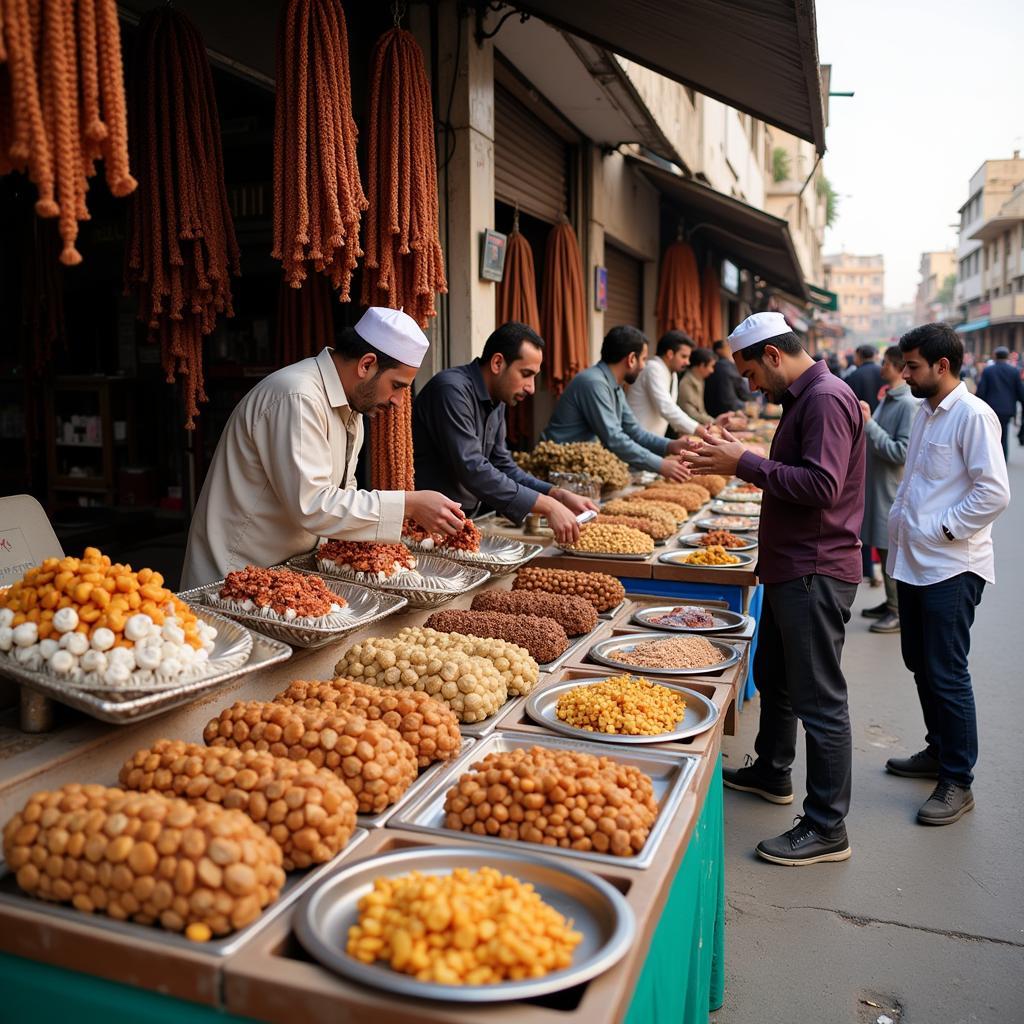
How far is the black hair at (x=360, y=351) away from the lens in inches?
128

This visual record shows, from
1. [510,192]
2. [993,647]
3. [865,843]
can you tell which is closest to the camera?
[865,843]

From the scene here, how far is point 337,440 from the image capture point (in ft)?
11.2

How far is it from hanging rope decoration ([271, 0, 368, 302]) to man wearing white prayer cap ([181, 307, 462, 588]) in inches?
12.4

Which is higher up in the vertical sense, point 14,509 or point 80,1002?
point 14,509

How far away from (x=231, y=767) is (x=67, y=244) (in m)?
1.00

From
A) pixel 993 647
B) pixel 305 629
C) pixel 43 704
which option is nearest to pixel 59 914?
pixel 43 704

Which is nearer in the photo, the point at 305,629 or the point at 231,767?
the point at 231,767

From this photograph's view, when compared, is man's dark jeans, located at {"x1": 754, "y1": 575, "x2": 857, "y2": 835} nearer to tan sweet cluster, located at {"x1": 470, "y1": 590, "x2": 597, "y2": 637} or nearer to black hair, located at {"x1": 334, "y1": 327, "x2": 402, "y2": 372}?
tan sweet cluster, located at {"x1": 470, "y1": 590, "x2": 597, "y2": 637}

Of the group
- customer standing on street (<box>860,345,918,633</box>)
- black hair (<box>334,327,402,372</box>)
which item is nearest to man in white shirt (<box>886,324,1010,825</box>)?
black hair (<box>334,327,402,372</box>)

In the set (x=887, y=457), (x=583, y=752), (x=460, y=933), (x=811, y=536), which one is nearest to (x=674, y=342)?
(x=887, y=457)

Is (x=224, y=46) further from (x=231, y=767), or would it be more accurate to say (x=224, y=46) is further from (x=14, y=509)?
(x=231, y=767)

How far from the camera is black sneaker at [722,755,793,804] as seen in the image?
4250mm

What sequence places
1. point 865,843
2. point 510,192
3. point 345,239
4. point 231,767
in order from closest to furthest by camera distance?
point 231,767 < point 345,239 < point 865,843 < point 510,192

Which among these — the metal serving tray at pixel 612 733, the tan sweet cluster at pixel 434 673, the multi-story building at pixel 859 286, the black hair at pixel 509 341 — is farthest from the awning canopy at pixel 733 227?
the multi-story building at pixel 859 286
